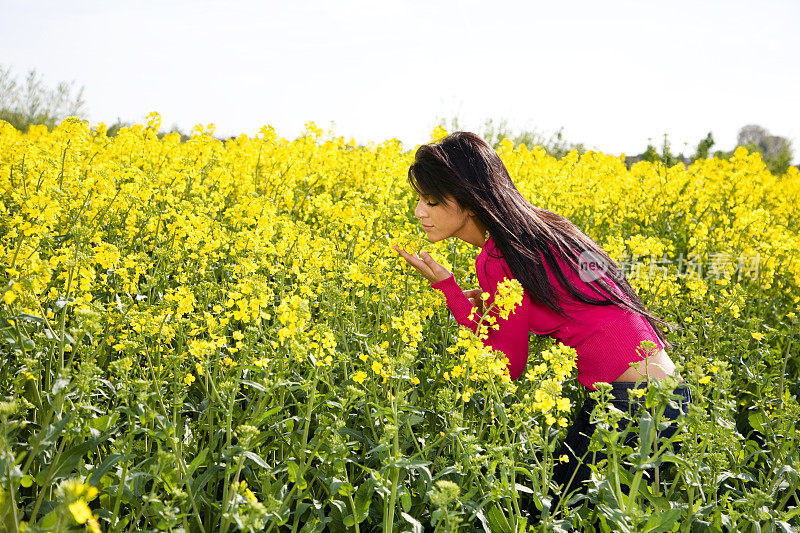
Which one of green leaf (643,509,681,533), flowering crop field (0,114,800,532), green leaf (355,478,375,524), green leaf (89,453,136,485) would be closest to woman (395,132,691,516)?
flowering crop field (0,114,800,532)

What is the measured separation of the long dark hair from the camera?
2787 mm

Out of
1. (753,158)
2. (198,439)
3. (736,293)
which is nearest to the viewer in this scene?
(198,439)

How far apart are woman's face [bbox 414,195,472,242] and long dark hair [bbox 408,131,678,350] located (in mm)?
31

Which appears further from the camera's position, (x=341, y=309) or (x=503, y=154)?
(x=503, y=154)

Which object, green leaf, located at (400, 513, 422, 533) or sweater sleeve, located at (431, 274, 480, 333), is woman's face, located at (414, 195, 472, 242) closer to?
sweater sleeve, located at (431, 274, 480, 333)

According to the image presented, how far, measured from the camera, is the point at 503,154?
22.5 feet

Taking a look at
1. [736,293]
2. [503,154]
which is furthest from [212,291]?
[503,154]

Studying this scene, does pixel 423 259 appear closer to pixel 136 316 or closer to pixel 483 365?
pixel 483 365

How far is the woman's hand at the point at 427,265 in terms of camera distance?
9.64ft

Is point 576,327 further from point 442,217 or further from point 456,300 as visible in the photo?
point 442,217

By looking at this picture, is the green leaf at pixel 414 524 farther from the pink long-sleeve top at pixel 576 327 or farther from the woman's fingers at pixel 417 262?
the woman's fingers at pixel 417 262

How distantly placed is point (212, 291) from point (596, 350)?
1666 millimetres

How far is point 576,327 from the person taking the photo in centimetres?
287

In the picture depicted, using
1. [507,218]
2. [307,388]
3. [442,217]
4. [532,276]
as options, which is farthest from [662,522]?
[442,217]
